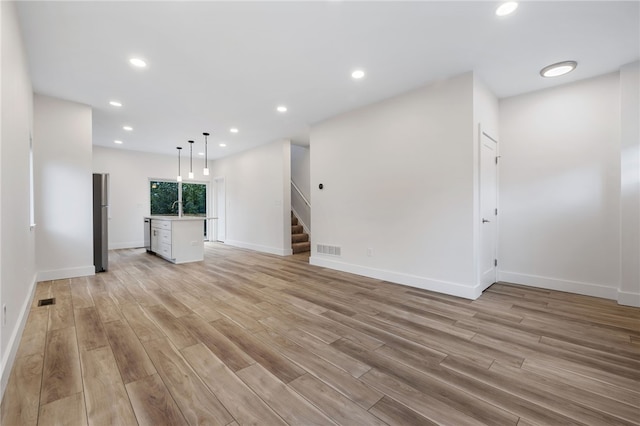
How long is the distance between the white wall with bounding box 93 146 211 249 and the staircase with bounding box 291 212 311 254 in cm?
385

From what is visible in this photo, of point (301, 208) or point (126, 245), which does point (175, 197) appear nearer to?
point (126, 245)

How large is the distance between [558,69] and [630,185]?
5.09 ft

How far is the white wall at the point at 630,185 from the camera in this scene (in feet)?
9.55

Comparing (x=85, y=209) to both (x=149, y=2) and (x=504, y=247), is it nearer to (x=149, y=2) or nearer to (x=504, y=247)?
(x=149, y=2)

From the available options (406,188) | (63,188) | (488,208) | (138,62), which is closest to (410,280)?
(406,188)

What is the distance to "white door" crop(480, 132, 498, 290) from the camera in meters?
3.39

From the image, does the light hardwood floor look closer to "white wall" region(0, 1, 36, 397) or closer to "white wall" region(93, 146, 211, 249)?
"white wall" region(0, 1, 36, 397)

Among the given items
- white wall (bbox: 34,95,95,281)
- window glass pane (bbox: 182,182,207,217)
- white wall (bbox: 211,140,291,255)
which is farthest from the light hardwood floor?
window glass pane (bbox: 182,182,207,217)

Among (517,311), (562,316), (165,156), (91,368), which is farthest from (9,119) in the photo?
(165,156)

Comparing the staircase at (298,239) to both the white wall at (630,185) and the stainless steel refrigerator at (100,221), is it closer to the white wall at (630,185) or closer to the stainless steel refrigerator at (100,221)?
the stainless steel refrigerator at (100,221)

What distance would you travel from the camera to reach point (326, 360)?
1.89 meters

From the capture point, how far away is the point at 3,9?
5.81 ft

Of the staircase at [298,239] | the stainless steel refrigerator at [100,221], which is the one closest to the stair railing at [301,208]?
the staircase at [298,239]

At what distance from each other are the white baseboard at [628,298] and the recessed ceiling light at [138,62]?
6.11 m
